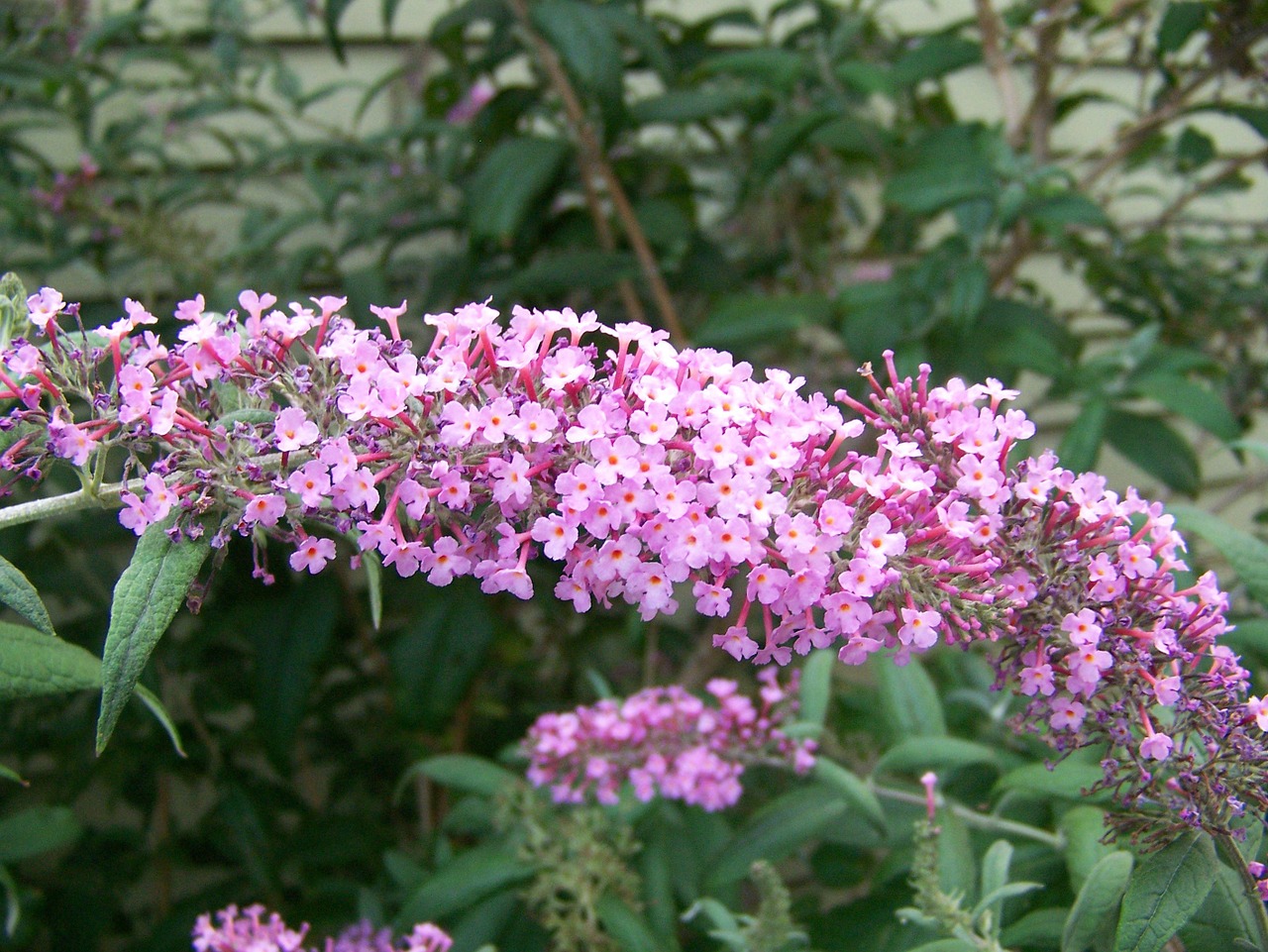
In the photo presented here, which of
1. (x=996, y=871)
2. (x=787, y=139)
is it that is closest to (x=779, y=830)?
(x=996, y=871)

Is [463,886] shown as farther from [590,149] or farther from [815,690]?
[590,149]

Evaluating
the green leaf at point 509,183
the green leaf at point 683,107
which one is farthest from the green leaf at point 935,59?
the green leaf at point 509,183

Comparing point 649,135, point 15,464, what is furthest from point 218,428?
point 649,135

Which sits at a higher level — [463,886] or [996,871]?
[996,871]

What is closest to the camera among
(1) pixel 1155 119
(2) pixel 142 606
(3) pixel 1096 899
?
(2) pixel 142 606

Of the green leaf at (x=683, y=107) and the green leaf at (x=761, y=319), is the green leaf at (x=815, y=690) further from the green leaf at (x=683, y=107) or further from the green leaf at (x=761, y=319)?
the green leaf at (x=683, y=107)

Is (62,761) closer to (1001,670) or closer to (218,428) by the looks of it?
(218,428)
